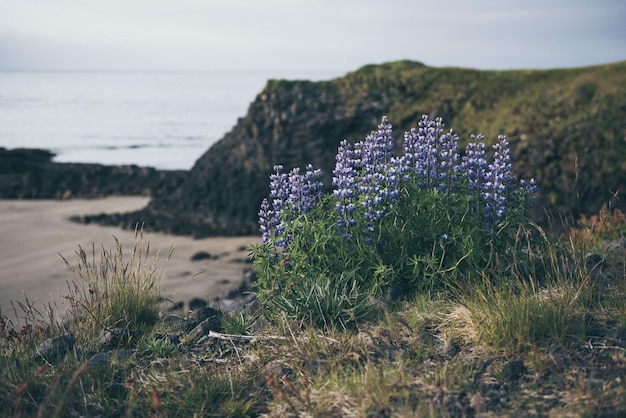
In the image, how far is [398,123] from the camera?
16.9 meters

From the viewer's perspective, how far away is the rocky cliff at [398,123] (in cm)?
1439

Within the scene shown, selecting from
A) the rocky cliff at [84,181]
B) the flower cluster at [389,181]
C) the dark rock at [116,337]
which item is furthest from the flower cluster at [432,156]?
the rocky cliff at [84,181]

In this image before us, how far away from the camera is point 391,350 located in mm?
4324

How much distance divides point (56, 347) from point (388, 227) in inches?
112

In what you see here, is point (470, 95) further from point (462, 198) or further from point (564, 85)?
point (462, 198)

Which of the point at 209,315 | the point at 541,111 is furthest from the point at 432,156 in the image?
the point at 541,111

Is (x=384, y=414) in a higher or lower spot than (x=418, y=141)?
lower

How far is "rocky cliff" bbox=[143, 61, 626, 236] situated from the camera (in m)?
14.4

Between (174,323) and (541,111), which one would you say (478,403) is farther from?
(541,111)

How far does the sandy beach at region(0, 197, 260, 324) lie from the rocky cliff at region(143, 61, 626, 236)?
1.47m

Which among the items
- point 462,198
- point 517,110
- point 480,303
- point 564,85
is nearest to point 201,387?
point 480,303

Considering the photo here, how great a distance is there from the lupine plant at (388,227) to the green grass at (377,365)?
25 centimetres

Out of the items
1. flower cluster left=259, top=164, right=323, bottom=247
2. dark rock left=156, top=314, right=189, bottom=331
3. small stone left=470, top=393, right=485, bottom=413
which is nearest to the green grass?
small stone left=470, top=393, right=485, bottom=413

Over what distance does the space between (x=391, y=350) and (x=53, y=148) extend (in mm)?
30722
